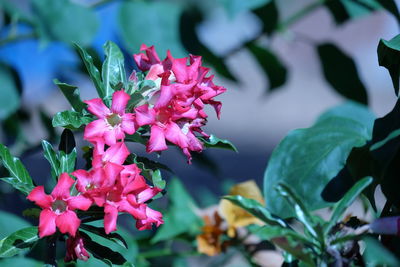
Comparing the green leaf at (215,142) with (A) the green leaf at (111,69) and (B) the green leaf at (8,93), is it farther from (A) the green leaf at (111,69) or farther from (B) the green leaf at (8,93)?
(B) the green leaf at (8,93)

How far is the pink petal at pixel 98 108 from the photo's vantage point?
1.16ft

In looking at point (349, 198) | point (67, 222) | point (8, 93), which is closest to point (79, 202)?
point (67, 222)

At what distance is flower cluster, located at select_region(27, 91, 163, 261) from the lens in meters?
0.32

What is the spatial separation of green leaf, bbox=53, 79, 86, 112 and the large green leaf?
0.16 m

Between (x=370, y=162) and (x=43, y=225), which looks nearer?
(x=43, y=225)

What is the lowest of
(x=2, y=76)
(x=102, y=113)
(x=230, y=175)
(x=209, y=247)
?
(x=230, y=175)

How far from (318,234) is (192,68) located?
0.13 meters

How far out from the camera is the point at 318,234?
12.4 inches

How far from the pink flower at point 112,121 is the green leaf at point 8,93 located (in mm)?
446

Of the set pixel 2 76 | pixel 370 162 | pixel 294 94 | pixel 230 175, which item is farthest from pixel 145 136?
pixel 294 94

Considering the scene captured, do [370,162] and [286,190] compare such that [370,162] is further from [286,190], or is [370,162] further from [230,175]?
[230,175]

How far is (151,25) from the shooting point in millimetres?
762

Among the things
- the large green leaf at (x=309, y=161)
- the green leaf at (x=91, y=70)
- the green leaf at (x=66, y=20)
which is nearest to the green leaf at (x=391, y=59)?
the large green leaf at (x=309, y=161)

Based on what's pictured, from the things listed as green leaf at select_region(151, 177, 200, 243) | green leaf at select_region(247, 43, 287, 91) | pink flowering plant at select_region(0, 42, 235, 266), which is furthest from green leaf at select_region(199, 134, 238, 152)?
green leaf at select_region(247, 43, 287, 91)
